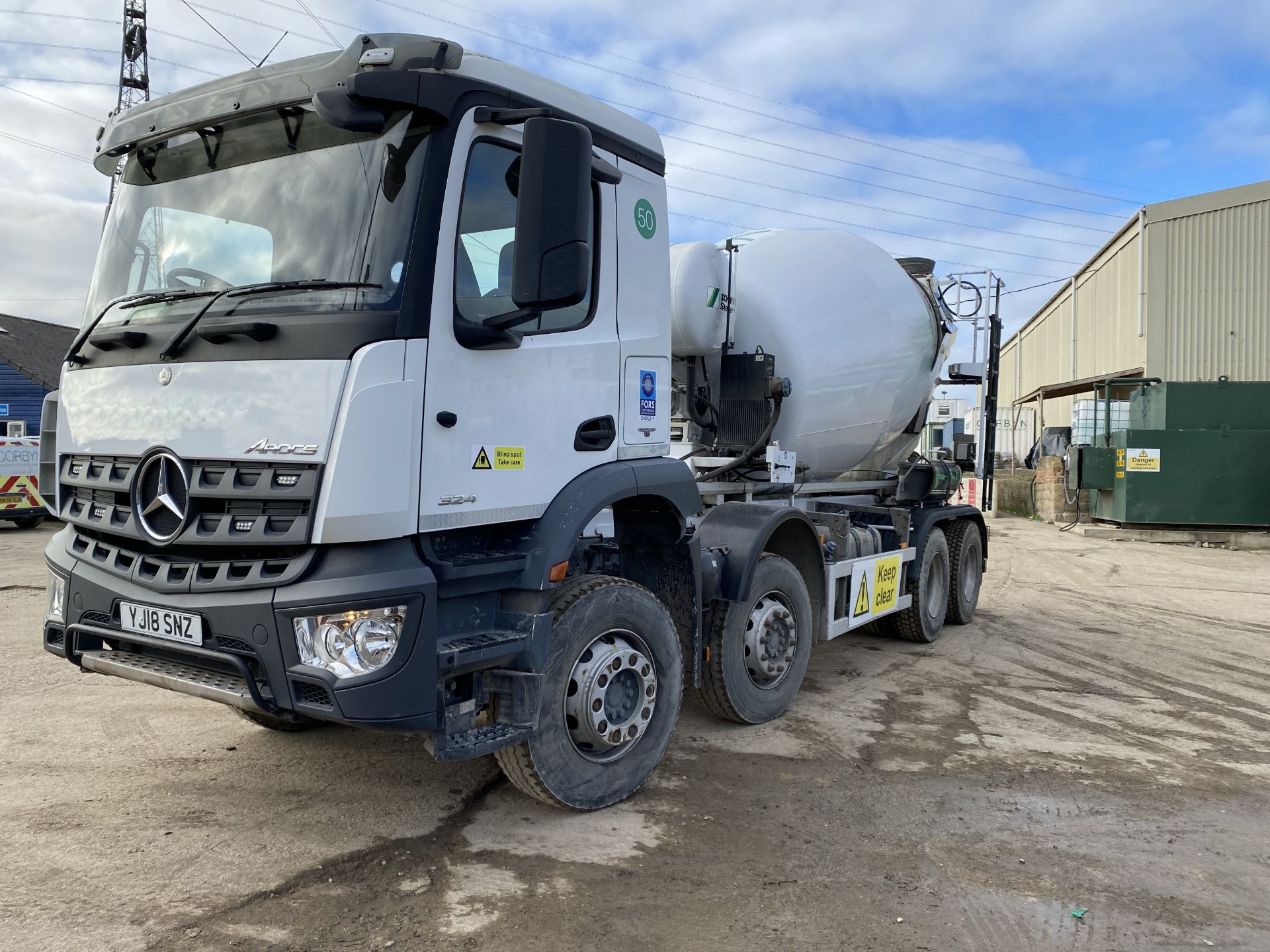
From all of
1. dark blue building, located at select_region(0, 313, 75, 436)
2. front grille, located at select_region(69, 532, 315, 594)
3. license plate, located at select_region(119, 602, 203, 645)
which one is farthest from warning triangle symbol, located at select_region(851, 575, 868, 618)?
dark blue building, located at select_region(0, 313, 75, 436)

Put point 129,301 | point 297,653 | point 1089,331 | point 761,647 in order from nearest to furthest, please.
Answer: point 297,653 < point 129,301 < point 761,647 < point 1089,331

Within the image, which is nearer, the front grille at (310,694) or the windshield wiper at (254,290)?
the front grille at (310,694)

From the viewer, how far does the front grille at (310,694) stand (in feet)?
10.9

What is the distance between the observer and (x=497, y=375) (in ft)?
12.3

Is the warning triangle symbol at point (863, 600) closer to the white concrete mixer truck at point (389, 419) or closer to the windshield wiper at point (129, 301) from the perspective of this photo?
the white concrete mixer truck at point (389, 419)

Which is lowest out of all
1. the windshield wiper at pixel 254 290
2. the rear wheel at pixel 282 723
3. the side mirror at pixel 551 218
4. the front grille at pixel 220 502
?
the rear wheel at pixel 282 723

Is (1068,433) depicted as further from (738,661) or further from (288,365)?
(288,365)

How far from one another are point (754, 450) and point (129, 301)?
148 inches

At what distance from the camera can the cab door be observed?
3539 mm

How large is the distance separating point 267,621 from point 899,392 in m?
5.83

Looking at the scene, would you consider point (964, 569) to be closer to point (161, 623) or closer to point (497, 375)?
point (497, 375)

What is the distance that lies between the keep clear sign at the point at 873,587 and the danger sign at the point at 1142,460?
12427 millimetres

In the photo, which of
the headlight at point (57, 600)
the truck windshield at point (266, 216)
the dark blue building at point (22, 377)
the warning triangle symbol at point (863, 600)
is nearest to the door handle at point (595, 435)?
the truck windshield at point (266, 216)

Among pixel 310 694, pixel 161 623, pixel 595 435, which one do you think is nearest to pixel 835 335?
pixel 595 435
